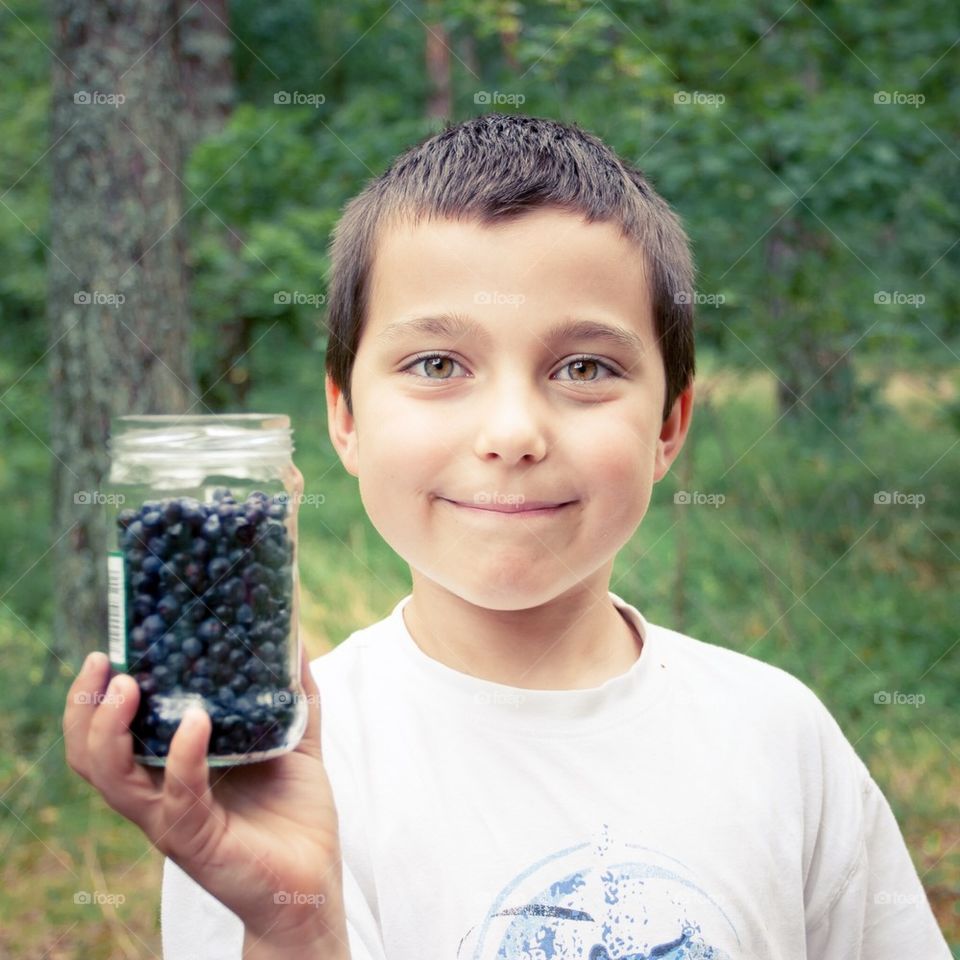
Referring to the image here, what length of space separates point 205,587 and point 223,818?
232mm

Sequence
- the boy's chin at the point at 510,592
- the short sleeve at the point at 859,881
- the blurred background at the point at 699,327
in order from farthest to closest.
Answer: the blurred background at the point at 699,327 → the short sleeve at the point at 859,881 → the boy's chin at the point at 510,592

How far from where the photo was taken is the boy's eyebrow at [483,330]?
1403mm

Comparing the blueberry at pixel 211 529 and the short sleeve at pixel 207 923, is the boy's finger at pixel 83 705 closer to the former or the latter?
the blueberry at pixel 211 529

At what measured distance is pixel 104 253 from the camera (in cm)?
382

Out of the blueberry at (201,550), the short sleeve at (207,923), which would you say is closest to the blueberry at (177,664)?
the blueberry at (201,550)

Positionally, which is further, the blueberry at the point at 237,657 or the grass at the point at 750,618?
the grass at the point at 750,618

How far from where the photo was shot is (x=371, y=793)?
55.8 inches

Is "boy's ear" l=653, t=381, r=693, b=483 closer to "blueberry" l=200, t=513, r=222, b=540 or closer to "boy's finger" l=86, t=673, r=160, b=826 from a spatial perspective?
"blueberry" l=200, t=513, r=222, b=540

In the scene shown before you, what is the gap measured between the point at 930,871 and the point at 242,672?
8.85ft

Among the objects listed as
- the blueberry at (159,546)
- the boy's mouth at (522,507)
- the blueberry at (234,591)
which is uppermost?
the blueberry at (159,546)

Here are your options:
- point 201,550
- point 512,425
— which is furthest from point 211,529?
point 512,425

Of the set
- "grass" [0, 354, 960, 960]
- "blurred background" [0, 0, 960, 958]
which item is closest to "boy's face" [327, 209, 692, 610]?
"grass" [0, 354, 960, 960]

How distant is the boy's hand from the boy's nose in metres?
0.47

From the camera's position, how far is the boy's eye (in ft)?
4.74
